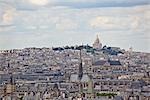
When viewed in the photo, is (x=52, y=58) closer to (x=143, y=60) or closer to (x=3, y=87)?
(x=143, y=60)

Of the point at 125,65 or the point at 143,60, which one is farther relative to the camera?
the point at 125,65

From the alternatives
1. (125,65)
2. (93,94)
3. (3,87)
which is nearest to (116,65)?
(125,65)

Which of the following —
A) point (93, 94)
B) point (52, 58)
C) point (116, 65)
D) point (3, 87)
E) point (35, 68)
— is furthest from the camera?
point (52, 58)

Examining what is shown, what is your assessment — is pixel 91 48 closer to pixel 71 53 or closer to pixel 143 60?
pixel 71 53

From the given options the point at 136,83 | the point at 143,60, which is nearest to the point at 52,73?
the point at 143,60

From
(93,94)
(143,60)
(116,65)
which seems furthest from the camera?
(116,65)

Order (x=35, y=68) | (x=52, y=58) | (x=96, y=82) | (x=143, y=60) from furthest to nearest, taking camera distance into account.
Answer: (x=52, y=58), (x=35, y=68), (x=143, y=60), (x=96, y=82)
